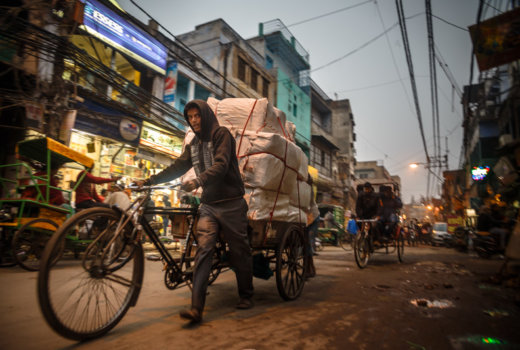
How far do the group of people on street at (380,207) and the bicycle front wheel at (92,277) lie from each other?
19.5ft

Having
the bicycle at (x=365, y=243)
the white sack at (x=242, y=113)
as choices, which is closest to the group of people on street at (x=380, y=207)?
the bicycle at (x=365, y=243)

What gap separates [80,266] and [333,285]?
349 centimetres

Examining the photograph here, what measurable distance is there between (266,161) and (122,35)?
33.8 ft

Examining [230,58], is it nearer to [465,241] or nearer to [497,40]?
[497,40]


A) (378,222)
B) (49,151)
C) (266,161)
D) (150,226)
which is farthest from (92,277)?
(378,222)

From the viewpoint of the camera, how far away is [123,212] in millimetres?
2217

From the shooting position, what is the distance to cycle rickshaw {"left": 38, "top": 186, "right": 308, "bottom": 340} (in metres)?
1.77

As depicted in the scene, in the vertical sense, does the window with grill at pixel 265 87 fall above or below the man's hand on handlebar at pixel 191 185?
above

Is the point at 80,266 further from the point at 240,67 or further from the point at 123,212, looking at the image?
the point at 240,67

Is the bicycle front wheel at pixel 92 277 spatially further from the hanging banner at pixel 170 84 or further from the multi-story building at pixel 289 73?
the multi-story building at pixel 289 73

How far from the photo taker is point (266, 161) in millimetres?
3240

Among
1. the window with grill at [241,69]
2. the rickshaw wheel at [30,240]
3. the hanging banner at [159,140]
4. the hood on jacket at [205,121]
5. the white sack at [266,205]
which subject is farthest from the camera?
the window with grill at [241,69]

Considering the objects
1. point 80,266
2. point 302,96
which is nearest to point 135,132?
point 80,266

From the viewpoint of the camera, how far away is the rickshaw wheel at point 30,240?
14.6ft
